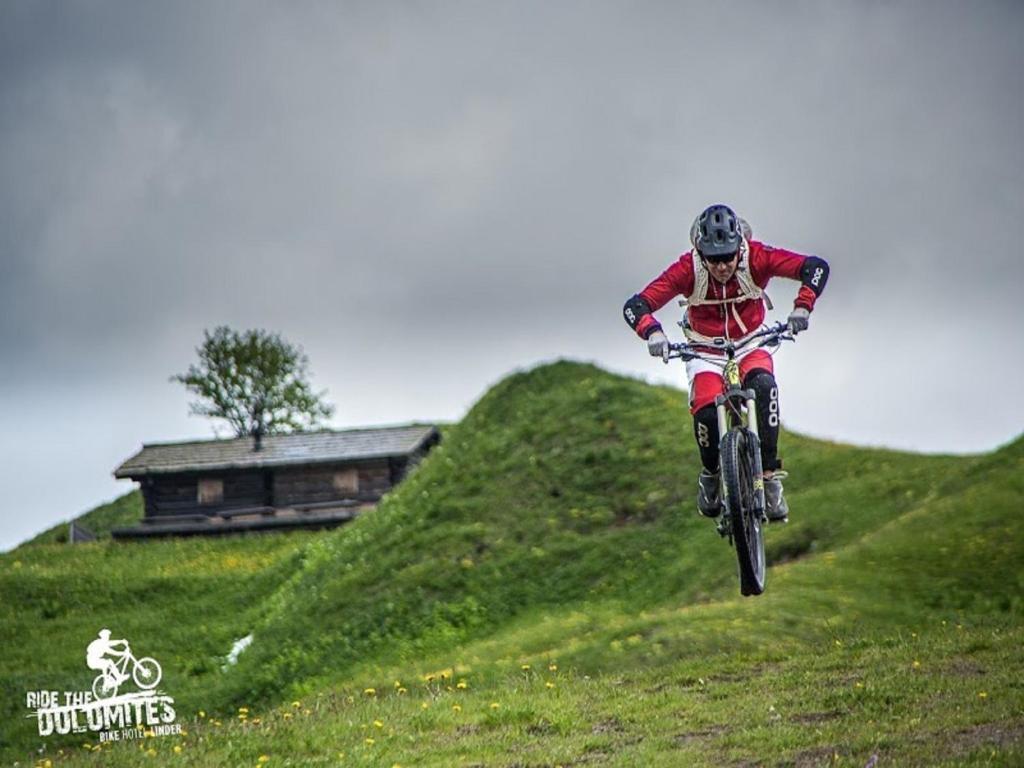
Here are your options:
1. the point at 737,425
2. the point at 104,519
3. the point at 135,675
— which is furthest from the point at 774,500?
the point at 104,519

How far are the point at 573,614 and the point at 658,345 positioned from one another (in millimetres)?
27997

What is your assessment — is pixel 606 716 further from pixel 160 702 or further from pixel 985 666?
pixel 160 702

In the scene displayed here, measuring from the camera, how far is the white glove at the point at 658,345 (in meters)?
13.1

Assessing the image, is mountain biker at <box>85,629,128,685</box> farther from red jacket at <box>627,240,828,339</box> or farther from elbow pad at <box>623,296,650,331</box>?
red jacket at <box>627,240,828,339</box>

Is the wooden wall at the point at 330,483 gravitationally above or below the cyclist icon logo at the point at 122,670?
above

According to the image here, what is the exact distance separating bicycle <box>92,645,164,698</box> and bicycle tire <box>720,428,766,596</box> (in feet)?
→ 99.4

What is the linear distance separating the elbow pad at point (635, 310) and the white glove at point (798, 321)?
142 centimetres

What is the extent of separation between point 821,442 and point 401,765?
4105 centimetres

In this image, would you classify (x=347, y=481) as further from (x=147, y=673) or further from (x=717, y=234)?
(x=717, y=234)

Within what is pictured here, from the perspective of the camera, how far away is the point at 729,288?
1345 centimetres

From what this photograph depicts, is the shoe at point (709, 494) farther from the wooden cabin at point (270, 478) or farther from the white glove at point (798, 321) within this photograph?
the wooden cabin at point (270, 478)

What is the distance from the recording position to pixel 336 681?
38500 mm

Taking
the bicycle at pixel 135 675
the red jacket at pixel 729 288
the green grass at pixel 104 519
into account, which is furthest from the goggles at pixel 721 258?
the green grass at pixel 104 519

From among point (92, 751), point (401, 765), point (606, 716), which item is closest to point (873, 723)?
Answer: point (606, 716)
